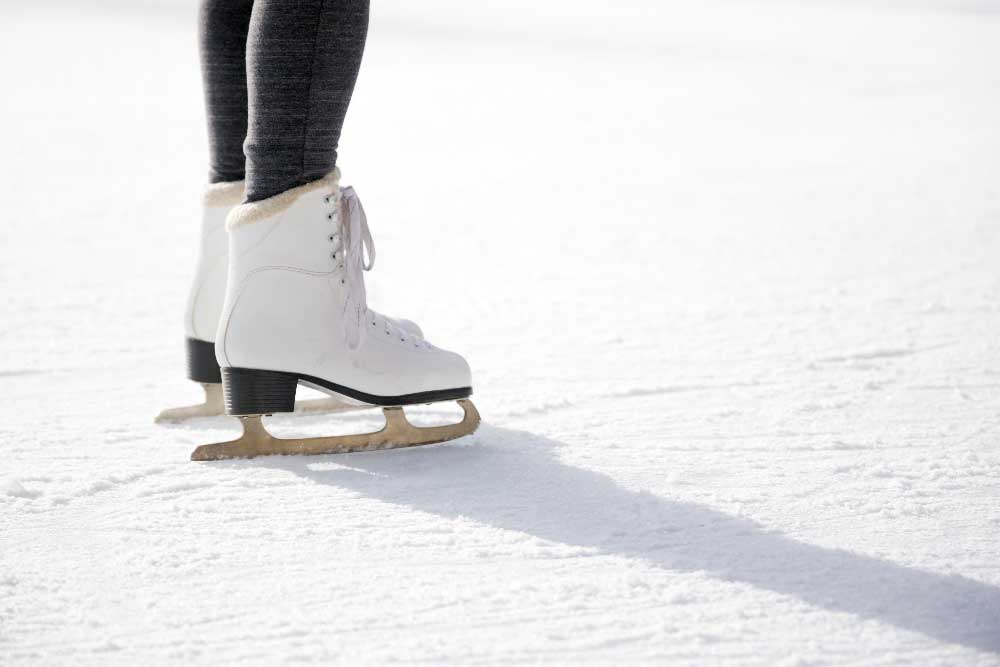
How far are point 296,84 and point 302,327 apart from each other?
0.20 meters

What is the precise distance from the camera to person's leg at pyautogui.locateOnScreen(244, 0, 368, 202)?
2.77 ft

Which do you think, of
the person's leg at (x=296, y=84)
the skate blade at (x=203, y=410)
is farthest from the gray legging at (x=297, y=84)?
the skate blade at (x=203, y=410)

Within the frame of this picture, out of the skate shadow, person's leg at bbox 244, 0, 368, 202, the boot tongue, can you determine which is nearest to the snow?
the skate shadow

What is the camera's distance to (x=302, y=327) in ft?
2.91

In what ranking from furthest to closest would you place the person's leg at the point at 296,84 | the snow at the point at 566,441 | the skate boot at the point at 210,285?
the skate boot at the point at 210,285 < the person's leg at the point at 296,84 < the snow at the point at 566,441

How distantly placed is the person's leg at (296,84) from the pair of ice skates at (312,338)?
0.8 inches

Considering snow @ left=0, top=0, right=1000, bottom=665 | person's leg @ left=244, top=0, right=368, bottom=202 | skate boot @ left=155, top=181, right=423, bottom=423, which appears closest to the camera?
snow @ left=0, top=0, right=1000, bottom=665

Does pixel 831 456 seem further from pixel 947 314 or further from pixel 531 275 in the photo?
pixel 531 275

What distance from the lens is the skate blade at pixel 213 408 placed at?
3.41ft

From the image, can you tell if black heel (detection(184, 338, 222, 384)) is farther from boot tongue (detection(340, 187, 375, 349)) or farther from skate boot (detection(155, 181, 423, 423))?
boot tongue (detection(340, 187, 375, 349))

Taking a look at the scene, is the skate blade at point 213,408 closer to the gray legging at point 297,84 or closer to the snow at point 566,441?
the snow at point 566,441

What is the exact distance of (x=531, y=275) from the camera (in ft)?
5.94

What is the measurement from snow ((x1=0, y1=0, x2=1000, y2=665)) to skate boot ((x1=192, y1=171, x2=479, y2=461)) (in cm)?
6

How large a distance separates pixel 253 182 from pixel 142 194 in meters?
1.93
